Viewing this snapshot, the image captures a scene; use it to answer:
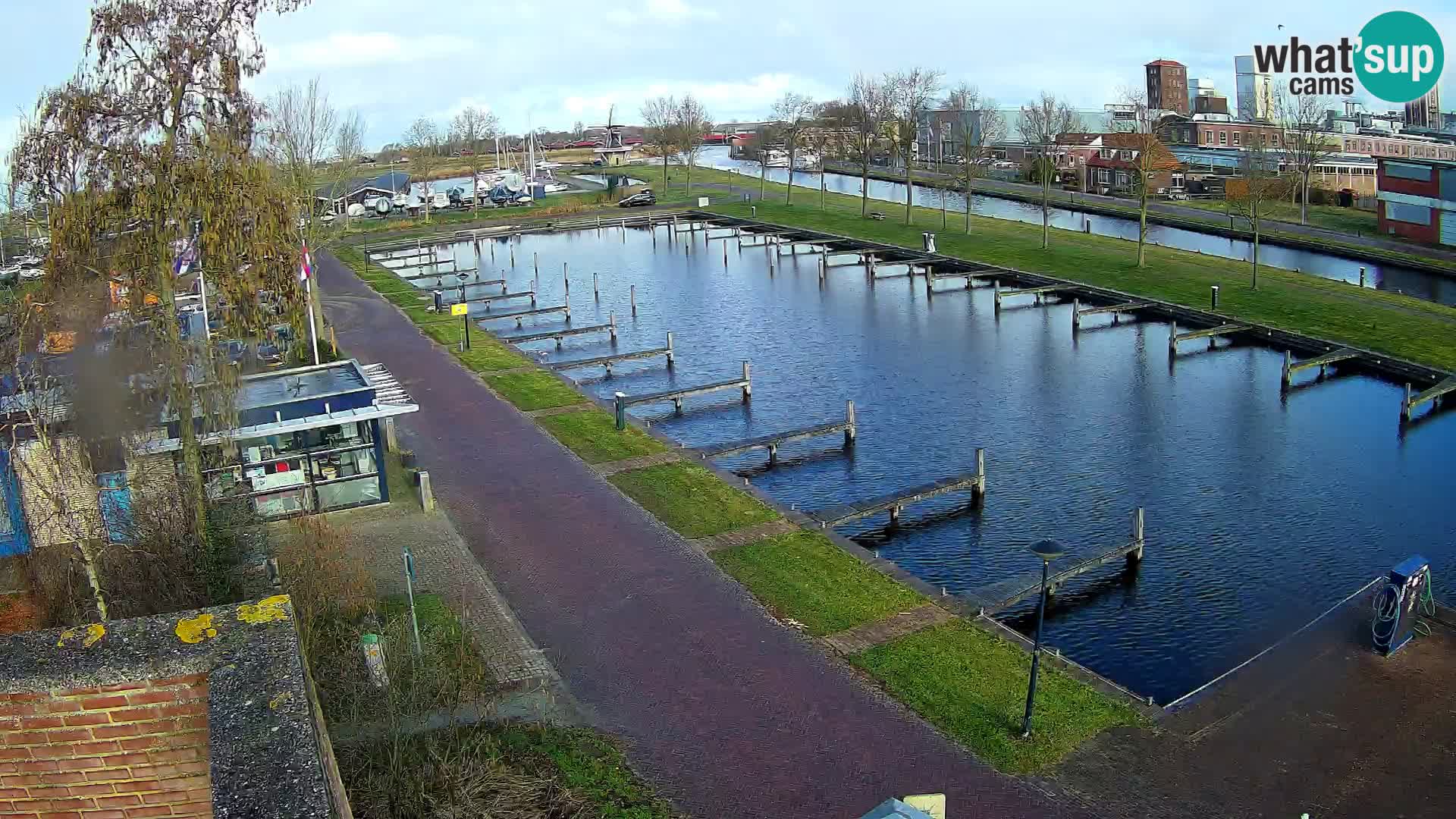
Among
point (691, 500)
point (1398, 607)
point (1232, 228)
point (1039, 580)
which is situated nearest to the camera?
point (1398, 607)

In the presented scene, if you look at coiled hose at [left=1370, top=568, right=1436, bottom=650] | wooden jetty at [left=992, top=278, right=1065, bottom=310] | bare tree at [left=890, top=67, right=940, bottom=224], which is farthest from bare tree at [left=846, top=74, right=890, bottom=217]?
coiled hose at [left=1370, top=568, right=1436, bottom=650]

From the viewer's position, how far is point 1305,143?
234 feet

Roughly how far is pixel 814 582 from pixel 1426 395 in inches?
841

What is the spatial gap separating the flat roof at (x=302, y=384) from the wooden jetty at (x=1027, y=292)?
29210mm

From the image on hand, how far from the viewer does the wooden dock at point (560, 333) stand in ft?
148

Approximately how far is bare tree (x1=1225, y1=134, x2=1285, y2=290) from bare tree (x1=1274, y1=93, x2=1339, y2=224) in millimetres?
1351

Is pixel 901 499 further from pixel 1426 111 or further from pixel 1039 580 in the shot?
pixel 1426 111

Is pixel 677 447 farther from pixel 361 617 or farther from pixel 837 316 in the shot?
pixel 837 316

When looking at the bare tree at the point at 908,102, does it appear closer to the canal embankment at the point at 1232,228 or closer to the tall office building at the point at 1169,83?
the canal embankment at the point at 1232,228

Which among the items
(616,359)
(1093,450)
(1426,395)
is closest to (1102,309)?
(1426,395)

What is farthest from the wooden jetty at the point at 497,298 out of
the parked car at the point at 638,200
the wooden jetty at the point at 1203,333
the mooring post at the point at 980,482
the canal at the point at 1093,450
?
the parked car at the point at 638,200

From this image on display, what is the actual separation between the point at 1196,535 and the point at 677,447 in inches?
490

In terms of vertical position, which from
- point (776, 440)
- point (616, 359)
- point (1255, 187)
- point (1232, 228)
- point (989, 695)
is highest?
point (1255, 187)

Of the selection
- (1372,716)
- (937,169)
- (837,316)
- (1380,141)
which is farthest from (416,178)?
(1372,716)
